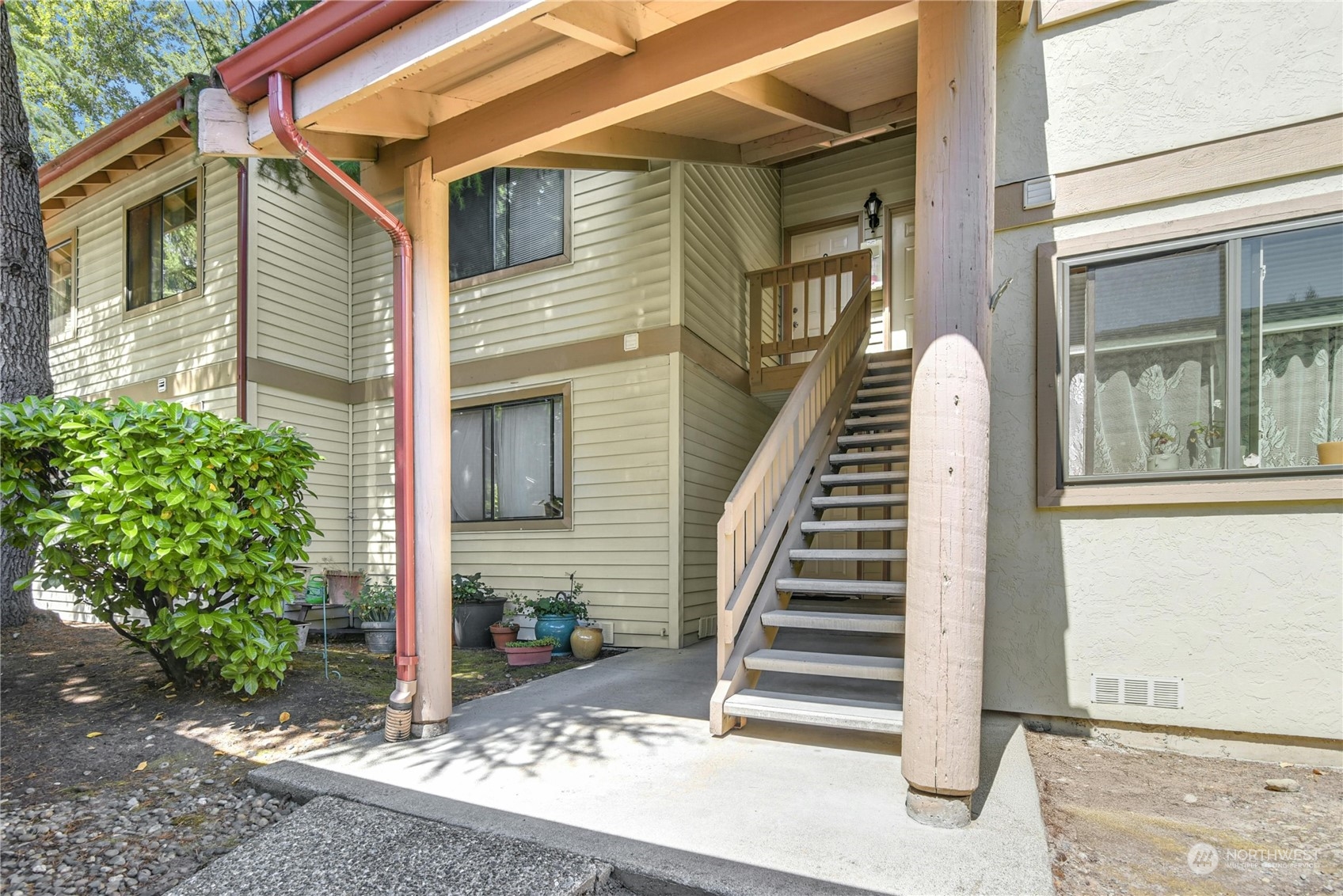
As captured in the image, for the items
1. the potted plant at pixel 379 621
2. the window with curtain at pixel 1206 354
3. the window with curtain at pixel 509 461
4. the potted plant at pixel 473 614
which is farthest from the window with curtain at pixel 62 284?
the window with curtain at pixel 1206 354

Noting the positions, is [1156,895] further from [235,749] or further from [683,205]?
[683,205]

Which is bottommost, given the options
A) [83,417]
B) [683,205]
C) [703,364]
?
[83,417]

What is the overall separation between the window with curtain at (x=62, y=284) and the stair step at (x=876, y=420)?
1015 cm

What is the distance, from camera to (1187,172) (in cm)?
371

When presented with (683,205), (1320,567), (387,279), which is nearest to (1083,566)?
(1320,567)

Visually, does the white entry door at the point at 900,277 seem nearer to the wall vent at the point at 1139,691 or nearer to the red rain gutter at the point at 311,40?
the wall vent at the point at 1139,691

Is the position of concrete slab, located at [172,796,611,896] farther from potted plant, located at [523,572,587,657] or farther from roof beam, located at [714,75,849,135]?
potted plant, located at [523,572,587,657]

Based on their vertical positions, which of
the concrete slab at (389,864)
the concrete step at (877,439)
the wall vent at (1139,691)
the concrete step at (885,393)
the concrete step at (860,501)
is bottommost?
the concrete slab at (389,864)

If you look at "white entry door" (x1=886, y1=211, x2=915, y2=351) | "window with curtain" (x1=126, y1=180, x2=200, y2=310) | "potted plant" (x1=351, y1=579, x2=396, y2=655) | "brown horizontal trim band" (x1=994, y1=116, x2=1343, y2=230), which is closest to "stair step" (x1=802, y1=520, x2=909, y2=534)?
"brown horizontal trim band" (x1=994, y1=116, x2=1343, y2=230)

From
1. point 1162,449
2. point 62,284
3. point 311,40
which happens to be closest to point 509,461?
point 311,40

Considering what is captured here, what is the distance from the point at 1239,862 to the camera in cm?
248

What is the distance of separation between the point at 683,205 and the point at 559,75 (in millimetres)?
3263

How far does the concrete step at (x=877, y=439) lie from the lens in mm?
5195

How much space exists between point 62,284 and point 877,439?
36.7 feet
